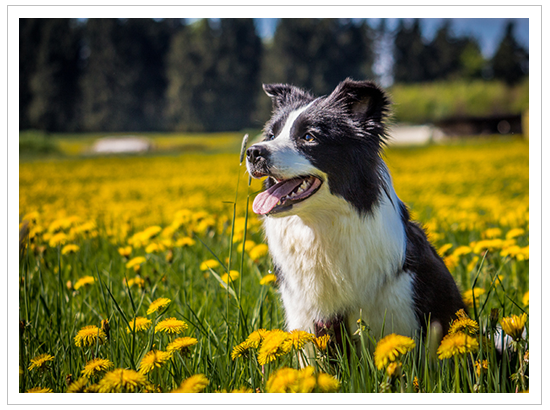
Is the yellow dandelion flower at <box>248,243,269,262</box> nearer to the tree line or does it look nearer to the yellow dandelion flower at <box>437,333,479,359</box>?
the tree line

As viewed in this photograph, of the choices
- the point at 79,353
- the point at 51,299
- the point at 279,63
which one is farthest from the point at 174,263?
the point at 279,63

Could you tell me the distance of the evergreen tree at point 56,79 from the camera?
2.69 m

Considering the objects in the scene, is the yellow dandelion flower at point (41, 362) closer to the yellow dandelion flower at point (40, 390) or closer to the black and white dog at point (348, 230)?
the yellow dandelion flower at point (40, 390)

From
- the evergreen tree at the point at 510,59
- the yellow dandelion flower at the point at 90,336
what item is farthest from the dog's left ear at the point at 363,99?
the yellow dandelion flower at the point at 90,336

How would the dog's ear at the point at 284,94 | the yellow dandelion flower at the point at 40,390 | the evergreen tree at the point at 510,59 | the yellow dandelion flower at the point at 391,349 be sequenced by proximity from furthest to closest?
the evergreen tree at the point at 510,59, the dog's ear at the point at 284,94, the yellow dandelion flower at the point at 40,390, the yellow dandelion flower at the point at 391,349

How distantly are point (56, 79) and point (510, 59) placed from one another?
11.5ft

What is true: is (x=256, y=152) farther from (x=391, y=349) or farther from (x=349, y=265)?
(x=391, y=349)

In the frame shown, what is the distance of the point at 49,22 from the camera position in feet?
7.98

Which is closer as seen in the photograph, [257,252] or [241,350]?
[241,350]

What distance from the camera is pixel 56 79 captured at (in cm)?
364

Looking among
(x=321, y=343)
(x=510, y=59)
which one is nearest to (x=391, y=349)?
(x=321, y=343)

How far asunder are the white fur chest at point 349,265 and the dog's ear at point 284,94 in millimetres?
575
